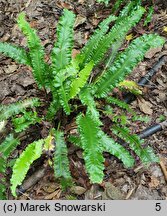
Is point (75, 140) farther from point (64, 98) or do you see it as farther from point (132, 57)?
point (132, 57)

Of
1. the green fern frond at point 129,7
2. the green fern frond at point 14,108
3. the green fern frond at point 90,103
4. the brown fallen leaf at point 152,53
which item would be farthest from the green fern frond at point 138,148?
the green fern frond at point 129,7

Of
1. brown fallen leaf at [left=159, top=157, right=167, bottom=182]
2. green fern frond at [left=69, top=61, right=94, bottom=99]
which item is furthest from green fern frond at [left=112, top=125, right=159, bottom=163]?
green fern frond at [left=69, top=61, right=94, bottom=99]

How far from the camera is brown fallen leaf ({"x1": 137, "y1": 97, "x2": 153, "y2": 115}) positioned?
13.4 ft

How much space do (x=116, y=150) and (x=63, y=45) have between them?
131cm

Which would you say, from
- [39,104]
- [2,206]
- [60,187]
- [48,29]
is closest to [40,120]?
[39,104]

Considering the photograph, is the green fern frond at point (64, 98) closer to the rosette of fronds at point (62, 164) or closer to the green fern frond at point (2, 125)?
the rosette of fronds at point (62, 164)

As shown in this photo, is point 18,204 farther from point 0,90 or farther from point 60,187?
point 0,90

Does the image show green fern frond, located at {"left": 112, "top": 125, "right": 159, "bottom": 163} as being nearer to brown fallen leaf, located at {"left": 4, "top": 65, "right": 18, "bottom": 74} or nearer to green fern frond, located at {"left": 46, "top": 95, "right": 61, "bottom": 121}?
green fern frond, located at {"left": 46, "top": 95, "right": 61, "bottom": 121}

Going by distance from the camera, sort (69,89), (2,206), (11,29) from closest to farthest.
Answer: (2,206), (69,89), (11,29)

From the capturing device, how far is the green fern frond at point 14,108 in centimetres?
374

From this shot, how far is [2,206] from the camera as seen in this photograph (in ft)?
11.0

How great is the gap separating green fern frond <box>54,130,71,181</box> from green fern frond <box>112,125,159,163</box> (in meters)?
0.64

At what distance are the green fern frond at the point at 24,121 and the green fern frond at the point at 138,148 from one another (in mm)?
959

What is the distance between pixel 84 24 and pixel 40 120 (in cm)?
190
